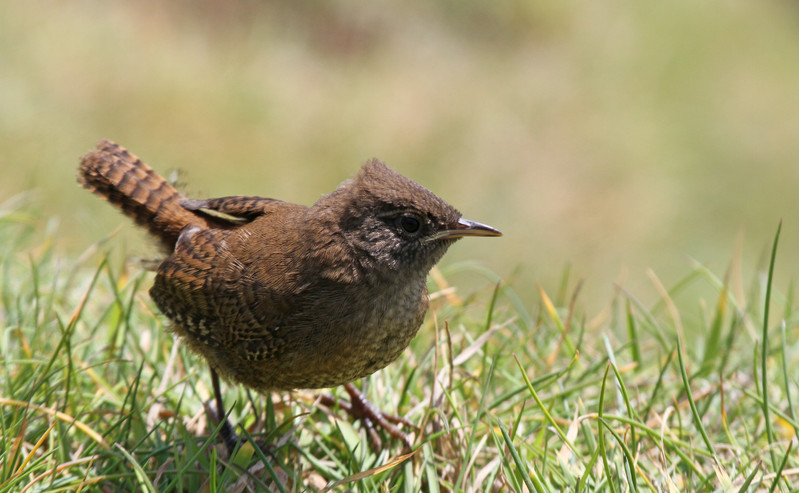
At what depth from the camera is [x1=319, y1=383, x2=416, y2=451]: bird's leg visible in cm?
334

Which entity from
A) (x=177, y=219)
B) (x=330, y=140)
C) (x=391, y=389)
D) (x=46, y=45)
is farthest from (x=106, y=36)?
(x=391, y=389)

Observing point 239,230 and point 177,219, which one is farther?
point 177,219

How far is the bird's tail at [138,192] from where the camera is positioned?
3.76 m

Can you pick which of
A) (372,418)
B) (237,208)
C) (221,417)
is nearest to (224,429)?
(221,417)

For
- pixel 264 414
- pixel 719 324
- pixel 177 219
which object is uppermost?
pixel 177 219

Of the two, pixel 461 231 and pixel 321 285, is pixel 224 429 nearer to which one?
pixel 321 285

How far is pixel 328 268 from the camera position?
310 centimetres

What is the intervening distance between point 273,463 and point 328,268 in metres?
0.77

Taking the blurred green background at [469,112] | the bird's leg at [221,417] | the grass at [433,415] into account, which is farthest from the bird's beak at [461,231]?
the blurred green background at [469,112]

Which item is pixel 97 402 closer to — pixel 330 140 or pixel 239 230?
pixel 239 230

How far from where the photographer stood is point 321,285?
3104 mm

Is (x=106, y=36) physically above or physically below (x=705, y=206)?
above

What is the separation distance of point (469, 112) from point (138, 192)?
745 cm

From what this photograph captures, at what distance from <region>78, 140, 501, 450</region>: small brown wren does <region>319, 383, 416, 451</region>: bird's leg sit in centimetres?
36
